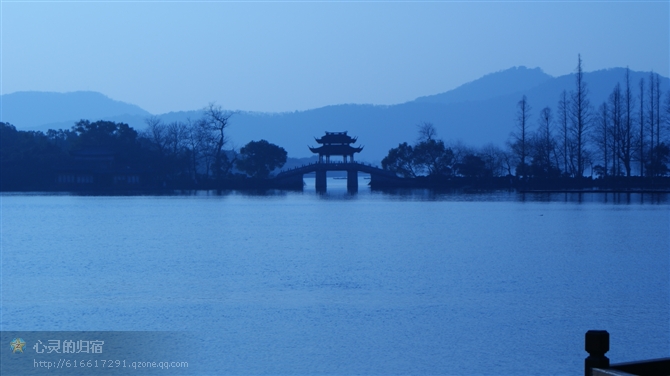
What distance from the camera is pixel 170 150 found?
193 feet

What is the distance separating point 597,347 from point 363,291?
24.8 feet

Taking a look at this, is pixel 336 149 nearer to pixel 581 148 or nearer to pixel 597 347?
pixel 581 148

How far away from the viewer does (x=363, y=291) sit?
12.0 meters

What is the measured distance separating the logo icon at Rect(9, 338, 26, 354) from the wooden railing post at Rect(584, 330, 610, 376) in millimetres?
6465

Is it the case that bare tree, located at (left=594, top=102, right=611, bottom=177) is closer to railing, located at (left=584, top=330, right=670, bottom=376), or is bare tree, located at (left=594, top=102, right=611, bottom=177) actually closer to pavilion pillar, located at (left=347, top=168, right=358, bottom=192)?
pavilion pillar, located at (left=347, top=168, right=358, bottom=192)

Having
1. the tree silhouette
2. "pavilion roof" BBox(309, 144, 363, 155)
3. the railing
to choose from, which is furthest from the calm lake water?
"pavilion roof" BBox(309, 144, 363, 155)

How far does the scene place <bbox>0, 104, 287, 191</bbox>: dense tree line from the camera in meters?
52.8

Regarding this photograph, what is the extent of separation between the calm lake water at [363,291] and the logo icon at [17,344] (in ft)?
2.21

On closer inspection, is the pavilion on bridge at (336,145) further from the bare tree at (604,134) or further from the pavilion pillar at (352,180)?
the bare tree at (604,134)

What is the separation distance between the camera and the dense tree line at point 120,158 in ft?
173

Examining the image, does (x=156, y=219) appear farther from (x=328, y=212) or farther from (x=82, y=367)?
(x=82, y=367)

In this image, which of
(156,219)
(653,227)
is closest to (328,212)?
(156,219)

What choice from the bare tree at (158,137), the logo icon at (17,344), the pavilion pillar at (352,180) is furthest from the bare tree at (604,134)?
the logo icon at (17,344)

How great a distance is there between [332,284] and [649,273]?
5.88m
